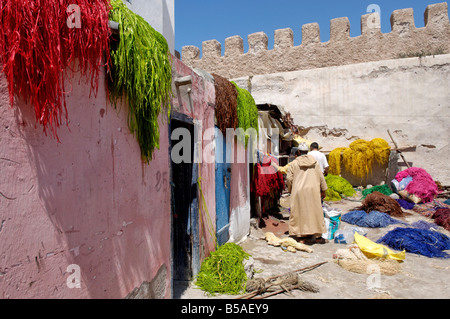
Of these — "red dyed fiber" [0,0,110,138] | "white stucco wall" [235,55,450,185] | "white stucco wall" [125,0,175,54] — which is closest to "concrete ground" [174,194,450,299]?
"red dyed fiber" [0,0,110,138]

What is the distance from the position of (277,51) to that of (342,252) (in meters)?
10.9

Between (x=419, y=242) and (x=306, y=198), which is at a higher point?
(x=306, y=198)

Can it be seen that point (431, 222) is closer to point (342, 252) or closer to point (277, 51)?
point (342, 252)

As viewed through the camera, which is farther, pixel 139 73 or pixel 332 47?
pixel 332 47

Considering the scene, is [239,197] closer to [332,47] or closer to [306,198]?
[306,198]

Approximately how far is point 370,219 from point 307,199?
2.21m

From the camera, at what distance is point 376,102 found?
12.2 metres

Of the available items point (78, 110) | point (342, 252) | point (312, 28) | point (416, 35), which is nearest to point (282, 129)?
point (342, 252)

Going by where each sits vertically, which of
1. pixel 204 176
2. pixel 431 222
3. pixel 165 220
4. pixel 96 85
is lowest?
pixel 431 222

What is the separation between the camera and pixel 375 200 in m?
8.12

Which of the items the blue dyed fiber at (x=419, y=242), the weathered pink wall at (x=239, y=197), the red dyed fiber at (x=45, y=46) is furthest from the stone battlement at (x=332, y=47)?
the red dyed fiber at (x=45, y=46)

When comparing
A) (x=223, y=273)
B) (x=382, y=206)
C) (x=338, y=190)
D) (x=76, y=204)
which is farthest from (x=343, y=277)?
(x=338, y=190)

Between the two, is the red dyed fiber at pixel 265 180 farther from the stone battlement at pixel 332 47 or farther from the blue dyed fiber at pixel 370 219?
the stone battlement at pixel 332 47

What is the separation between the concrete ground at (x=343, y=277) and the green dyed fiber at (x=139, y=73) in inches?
88.9
